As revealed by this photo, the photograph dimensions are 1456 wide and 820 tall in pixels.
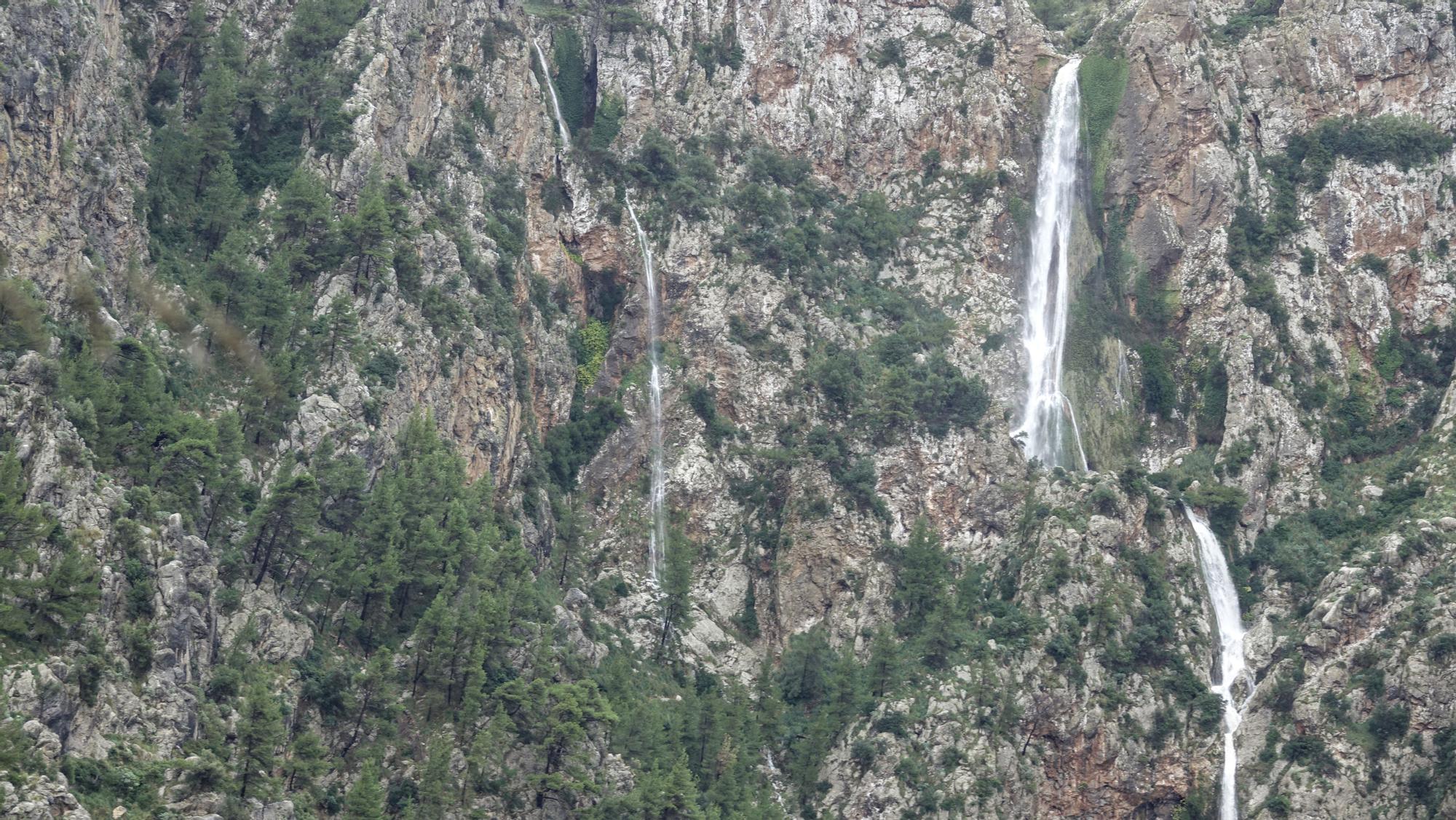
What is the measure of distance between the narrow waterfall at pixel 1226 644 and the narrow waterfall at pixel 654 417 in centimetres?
3446

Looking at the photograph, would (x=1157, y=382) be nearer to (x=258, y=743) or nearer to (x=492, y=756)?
(x=492, y=756)

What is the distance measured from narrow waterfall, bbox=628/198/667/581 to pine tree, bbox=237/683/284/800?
36.0m

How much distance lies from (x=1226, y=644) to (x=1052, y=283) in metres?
31.2

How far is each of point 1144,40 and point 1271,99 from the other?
10.3m

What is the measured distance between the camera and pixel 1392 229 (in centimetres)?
13212

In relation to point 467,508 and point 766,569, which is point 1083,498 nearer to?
point 766,569

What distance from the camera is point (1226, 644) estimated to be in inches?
4636

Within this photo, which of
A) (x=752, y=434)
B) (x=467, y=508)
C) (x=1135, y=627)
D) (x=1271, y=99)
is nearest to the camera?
(x=467, y=508)

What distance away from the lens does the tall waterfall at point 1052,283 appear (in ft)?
424

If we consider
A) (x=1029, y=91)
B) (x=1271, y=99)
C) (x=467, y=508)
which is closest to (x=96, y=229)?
(x=467, y=508)

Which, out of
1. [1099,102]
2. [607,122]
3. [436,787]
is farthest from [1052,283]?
[436,787]

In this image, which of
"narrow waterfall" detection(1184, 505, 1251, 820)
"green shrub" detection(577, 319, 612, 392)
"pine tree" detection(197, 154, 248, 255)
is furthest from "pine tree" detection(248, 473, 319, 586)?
"narrow waterfall" detection(1184, 505, 1251, 820)

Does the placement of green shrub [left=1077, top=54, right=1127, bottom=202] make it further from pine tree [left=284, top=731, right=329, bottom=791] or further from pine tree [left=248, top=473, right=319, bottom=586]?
pine tree [left=284, top=731, right=329, bottom=791]

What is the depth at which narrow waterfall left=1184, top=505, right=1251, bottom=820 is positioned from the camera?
111000mm
